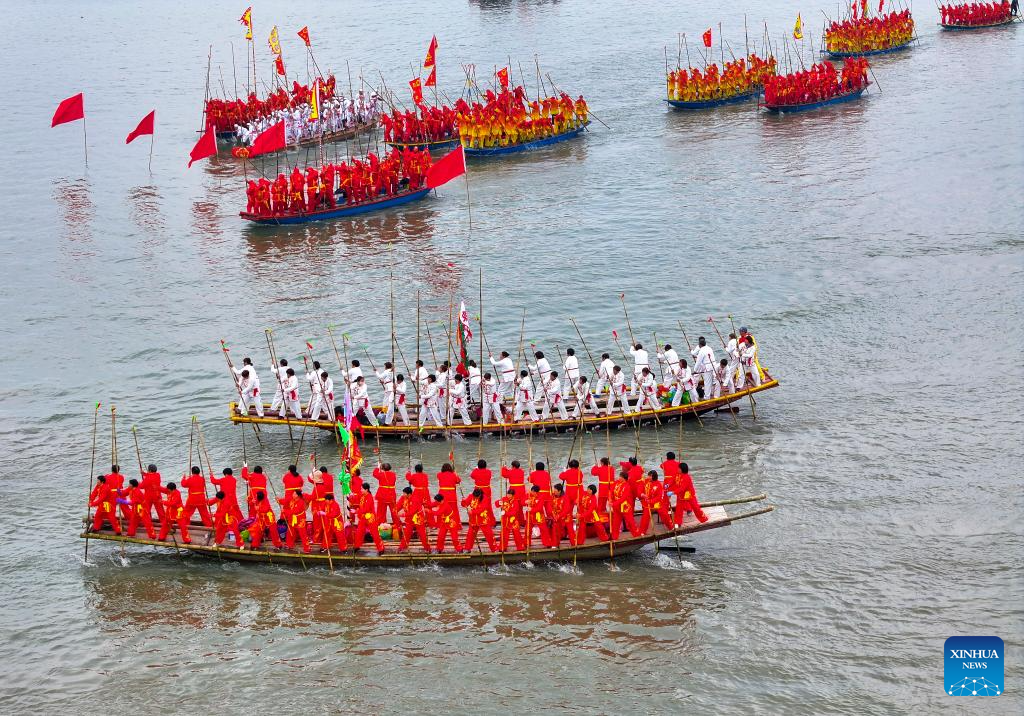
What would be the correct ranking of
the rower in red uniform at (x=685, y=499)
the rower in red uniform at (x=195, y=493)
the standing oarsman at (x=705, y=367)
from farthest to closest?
the standing oarsman at (x=705, y=367)
the rower in red uniform at (x=195, y=493)
the rower in red uniform at (x=685, y=499)

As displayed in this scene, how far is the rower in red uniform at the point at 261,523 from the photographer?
2017cm

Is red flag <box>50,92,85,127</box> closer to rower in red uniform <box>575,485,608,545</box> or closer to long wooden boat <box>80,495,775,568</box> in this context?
long wooden boat <box>80,495,775,568</box>

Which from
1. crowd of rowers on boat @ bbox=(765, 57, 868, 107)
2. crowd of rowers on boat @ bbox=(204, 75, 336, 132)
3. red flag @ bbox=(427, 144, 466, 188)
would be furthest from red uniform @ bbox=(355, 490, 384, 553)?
crowd of rowers on boat @ bbox=(765, 57, 868, 107)

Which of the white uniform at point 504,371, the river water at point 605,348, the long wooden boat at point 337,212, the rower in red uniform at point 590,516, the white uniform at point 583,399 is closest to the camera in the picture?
the river water at point 605,348

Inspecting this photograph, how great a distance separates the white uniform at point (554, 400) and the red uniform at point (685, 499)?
5.59 meters

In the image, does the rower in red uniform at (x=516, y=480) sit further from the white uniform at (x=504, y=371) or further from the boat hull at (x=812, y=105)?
the boat hull at (x=812, y=105)

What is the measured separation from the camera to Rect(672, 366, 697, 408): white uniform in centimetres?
2480

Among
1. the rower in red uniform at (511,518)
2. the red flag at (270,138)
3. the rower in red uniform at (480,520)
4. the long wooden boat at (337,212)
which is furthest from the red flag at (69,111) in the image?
the rower in red uniform at (511,518)

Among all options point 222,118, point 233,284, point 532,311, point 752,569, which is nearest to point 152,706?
point 752,569

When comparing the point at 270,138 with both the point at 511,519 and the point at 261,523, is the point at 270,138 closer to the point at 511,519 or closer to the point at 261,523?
the point at 261,523

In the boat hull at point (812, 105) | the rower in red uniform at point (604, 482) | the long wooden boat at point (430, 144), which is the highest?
the boat hull at point (812, 105)

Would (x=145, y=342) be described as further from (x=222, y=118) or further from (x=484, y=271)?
(x=222, y=118)

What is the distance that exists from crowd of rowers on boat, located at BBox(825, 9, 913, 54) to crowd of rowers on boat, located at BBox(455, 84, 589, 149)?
18.0m

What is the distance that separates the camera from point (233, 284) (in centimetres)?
3572
